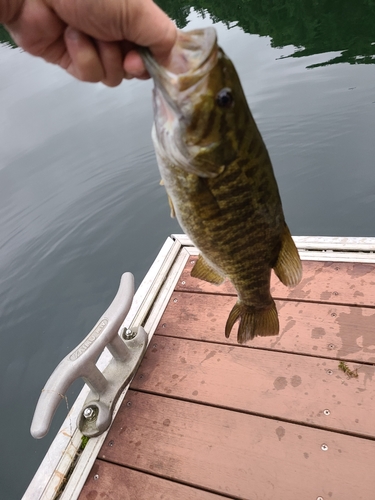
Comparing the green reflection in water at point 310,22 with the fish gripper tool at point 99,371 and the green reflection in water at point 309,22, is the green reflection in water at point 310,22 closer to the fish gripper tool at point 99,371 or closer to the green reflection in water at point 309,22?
the green reflection in water at point 309,22

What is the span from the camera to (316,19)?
13398 mm

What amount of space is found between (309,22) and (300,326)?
45.2ft

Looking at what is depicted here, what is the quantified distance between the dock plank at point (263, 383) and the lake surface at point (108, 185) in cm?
202

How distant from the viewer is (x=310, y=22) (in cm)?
1330

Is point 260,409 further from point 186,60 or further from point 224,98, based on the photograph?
point 186,60

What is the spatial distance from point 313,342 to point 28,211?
6.42 meters

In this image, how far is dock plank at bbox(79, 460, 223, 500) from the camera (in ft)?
7.55

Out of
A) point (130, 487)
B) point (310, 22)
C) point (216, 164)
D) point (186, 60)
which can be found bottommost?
point (310, 22)

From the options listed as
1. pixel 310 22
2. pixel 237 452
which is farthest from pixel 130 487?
pixel 310 22

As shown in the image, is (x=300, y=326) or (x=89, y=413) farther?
(x=300, y=326)

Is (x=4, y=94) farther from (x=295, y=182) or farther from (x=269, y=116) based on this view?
(x=295, y=182)

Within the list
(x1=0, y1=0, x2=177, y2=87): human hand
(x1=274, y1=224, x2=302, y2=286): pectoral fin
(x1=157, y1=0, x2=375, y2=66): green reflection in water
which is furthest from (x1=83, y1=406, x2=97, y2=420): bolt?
(x1=157, y1=0, x2=375, y2=66): green reflection in water

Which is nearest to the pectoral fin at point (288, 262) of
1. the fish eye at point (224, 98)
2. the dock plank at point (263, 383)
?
the fish eye at point (224, 98)

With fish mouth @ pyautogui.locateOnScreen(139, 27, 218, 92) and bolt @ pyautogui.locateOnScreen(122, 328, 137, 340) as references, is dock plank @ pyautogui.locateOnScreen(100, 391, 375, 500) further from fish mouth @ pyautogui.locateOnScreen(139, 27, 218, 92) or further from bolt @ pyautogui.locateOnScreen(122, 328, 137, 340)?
fish mouth @ pyautogui.locateOnScreen(139, 27, 218, 92)
